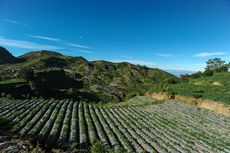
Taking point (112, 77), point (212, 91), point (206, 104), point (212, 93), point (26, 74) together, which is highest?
point (212, 91)

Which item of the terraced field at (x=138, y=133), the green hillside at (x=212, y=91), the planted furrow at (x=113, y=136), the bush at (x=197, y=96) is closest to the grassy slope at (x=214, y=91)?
the green hillside at (x=212, y=91)

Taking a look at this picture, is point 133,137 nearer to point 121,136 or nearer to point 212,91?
point 121,136

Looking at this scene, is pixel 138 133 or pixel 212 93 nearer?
pixel 138 133

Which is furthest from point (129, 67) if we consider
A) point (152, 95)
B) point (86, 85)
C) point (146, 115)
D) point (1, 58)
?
point (146, 115)

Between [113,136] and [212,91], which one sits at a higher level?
[212,91]

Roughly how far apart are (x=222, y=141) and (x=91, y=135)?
36.8 feet

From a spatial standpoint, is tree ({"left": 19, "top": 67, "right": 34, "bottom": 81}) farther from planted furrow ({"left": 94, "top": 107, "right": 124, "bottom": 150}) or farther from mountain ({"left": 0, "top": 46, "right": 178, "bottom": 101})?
planted furrow ({"left": 94, "top": 107, "right": 124, "bottom": 150})

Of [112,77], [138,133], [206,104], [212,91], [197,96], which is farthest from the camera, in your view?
[112,77]

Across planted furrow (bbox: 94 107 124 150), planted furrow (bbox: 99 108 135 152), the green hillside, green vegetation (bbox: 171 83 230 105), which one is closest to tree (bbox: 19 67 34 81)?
the green hillside

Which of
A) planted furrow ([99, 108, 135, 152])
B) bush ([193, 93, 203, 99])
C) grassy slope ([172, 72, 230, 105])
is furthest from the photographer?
bush ([193, 93, 203, 99])

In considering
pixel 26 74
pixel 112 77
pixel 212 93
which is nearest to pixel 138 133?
pixel 212 93

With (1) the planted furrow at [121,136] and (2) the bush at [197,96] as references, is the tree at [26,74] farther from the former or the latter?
(1) the planted furrow at [121,136]

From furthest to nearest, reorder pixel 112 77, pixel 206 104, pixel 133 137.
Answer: pixel 112 77
pixel 206 104
pixel 133 137

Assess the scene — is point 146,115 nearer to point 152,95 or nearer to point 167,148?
point 167,148
